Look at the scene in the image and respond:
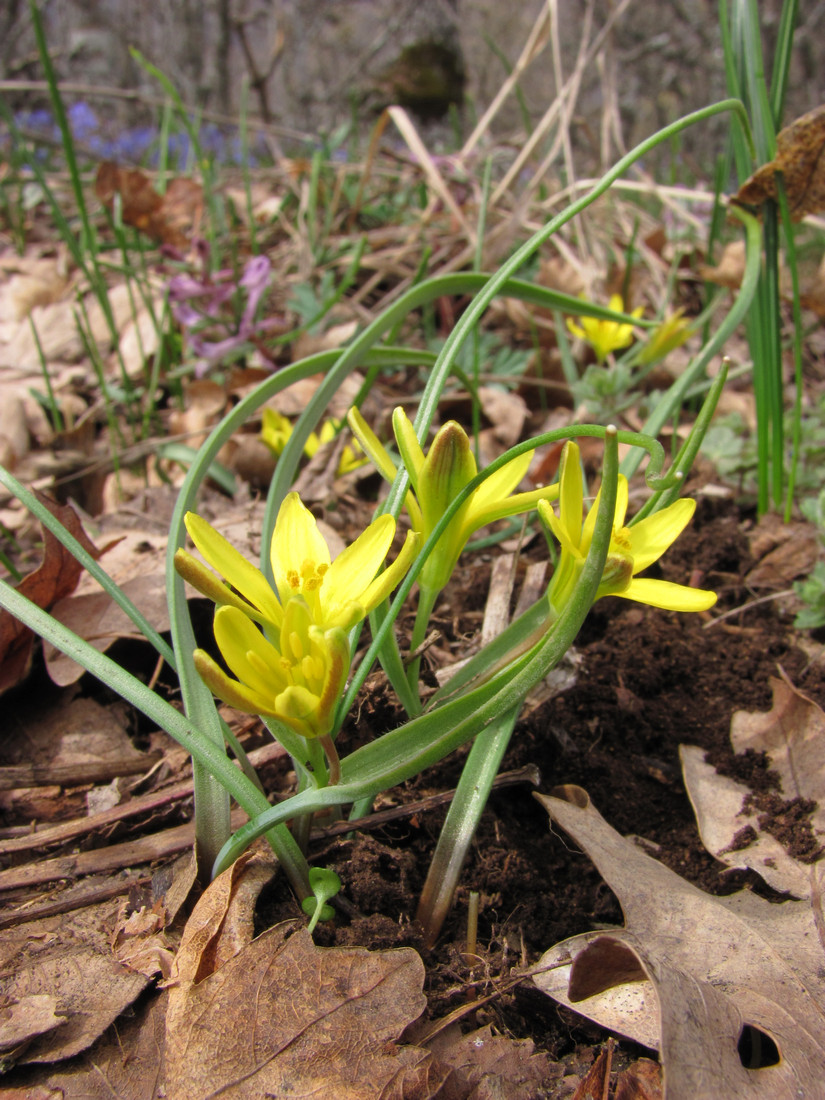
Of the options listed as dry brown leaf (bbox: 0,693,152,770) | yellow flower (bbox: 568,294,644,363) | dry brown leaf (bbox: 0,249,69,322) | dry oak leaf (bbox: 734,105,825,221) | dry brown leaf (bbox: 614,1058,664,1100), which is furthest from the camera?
dry brown leaf (bbox: 0,249,69,322)

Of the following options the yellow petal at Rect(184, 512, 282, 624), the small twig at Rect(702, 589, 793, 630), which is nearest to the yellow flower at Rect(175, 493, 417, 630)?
the yellow petal at Rect(184, 512, 282, 624)

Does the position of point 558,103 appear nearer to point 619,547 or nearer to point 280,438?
point 280,438

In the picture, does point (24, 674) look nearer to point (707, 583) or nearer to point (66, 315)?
point (707, 583)

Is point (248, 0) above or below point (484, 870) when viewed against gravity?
above

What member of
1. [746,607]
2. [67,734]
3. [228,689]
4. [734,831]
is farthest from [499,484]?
[67,734]

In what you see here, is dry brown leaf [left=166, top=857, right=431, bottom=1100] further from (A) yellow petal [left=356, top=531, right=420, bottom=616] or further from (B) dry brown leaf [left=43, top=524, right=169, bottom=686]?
(B) dry brown leaf [left=43, top=524, right=169, bottom=686]

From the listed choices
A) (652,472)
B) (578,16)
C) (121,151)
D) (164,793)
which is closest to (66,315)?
(164,793)
